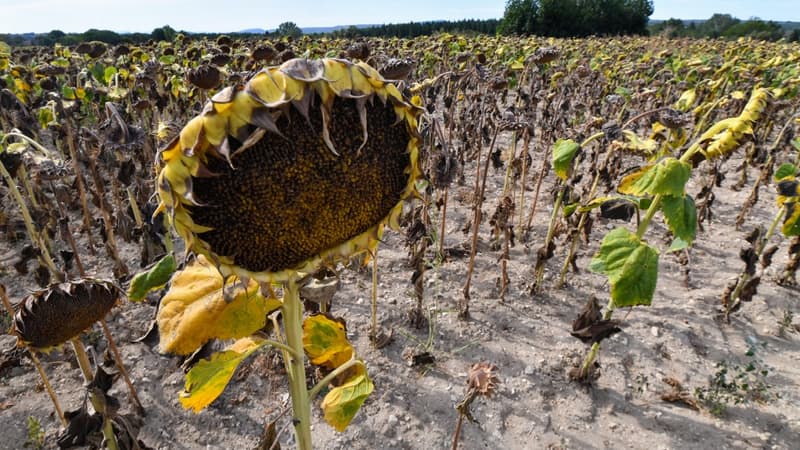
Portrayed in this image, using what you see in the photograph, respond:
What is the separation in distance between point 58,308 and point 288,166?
108cm

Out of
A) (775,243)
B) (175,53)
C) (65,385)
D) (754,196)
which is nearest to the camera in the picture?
(65,385)

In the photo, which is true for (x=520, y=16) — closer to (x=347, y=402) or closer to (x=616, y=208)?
(x=616, y=208)

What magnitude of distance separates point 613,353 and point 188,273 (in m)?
2.94

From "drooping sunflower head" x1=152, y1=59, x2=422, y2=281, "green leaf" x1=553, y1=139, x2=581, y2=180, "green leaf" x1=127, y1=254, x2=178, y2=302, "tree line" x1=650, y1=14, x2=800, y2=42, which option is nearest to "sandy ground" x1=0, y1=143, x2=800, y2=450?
"green leaf" x1=553, y1=139, x2=581, y2=180

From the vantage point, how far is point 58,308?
1.41 metres

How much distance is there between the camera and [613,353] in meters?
3.17

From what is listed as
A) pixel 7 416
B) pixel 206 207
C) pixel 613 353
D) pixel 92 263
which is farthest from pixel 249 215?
pixel 92 263

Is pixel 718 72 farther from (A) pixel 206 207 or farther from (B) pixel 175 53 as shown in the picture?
(A) pixel 206 207

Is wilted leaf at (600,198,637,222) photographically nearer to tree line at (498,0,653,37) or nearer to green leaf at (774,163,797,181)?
green leaf at (774,163,797,181)

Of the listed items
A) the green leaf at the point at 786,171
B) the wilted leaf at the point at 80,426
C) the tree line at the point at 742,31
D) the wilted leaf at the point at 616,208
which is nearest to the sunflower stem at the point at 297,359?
the wilted leaf at the point at 80,426

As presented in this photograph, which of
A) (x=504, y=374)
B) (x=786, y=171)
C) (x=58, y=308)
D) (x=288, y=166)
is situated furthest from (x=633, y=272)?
(x=786, y=171)

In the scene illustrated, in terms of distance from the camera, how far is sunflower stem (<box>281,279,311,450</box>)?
1028 millimetres

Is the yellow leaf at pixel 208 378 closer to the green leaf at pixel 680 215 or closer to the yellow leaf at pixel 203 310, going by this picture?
the yellow leaf at pixel 203 310

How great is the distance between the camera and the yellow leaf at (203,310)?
1019mm
